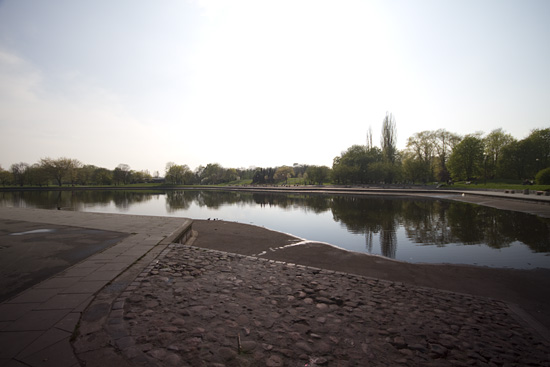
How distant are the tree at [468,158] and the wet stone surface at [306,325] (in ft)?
194

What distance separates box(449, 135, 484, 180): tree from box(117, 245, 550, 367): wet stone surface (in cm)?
5924

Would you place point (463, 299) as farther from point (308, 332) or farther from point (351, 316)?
point (308, 332)

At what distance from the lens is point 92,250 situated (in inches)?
281

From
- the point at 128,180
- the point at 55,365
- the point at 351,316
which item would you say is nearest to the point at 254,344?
the point at 351,316

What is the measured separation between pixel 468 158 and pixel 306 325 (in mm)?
62861

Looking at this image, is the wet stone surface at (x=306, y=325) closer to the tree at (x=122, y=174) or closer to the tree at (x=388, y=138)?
the tree at (x=388, y=138)

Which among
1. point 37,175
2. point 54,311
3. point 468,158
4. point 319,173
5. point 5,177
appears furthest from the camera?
point 5,177

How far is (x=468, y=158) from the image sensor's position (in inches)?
2020

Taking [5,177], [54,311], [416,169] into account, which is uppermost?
[5,177]

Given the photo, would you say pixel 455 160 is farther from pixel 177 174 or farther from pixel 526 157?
pixel 177 174

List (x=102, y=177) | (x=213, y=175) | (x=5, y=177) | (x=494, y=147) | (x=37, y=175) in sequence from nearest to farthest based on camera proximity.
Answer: (x=494, y=147)
(x=37, y=175)
(x=5, y=177)
(x=102, y=177)
(x=213, y=175)

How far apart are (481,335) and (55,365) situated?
5612 mm

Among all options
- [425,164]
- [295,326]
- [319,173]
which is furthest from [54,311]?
[319,173]

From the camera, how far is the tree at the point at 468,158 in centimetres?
5141
